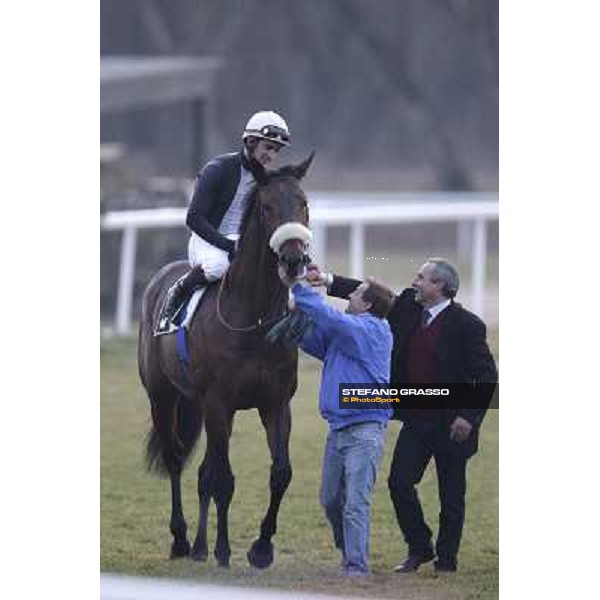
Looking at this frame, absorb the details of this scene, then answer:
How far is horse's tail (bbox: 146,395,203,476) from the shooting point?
8.05 m

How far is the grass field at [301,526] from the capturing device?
7.38m

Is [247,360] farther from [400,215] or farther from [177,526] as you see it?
[400,215]

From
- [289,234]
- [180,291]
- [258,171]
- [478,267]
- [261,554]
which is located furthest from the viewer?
[478,267]

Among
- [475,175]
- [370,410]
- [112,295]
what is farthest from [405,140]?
[112,295]

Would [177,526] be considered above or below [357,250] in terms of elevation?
below

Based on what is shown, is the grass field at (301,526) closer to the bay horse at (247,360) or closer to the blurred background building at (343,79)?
the bay horse at (247,360)

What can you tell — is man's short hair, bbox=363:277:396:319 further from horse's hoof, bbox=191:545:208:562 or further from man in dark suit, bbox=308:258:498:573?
horse's hoof, bbox=191:545:208:562

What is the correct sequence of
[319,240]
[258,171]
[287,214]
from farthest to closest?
[319,240]
[258,171]
[287,214]

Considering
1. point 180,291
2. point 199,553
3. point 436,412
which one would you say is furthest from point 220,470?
point 436,412

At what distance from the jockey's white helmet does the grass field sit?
0.86 meters

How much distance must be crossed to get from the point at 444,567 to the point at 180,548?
1.03 metres

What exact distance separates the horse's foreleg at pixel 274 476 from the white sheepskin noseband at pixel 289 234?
0.75 m

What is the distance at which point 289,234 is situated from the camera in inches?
271
